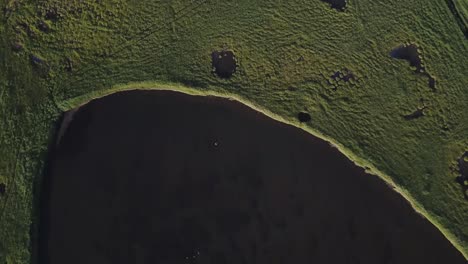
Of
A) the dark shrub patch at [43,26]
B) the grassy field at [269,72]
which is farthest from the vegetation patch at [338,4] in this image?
the dark shrub patch at [43,26]

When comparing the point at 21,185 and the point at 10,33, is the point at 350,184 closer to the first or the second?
A: the point at 21,185

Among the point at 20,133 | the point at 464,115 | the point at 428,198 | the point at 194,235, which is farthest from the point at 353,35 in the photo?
the point at 20,133

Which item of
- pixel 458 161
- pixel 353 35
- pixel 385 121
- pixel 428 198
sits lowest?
pixel 428 198

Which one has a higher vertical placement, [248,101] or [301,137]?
[248,101]

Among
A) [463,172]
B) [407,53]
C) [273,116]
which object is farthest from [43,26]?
[463,172]

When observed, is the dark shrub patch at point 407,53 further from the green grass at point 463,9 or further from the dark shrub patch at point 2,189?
the dark shrub patch at point 2,189

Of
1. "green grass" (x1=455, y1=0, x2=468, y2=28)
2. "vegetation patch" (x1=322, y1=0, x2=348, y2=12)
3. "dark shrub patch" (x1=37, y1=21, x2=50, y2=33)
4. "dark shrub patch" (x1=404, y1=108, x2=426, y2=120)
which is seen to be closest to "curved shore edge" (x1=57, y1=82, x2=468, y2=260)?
"dark shrub patch" (x1=404, y1=108, x2=426, y2=120)

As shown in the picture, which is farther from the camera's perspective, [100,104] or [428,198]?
[100,104]
